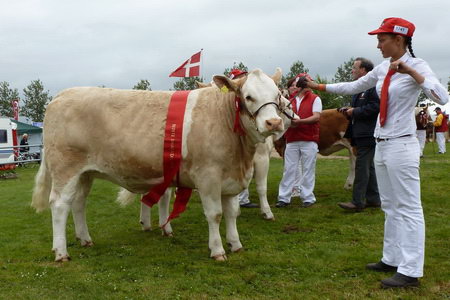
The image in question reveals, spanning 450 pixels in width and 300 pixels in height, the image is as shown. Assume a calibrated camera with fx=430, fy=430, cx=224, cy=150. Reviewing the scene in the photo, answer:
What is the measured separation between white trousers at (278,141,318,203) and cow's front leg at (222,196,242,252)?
277 cm

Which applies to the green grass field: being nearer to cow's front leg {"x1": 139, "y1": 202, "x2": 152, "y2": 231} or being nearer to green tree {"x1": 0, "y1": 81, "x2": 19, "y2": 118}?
cow's front leg {"x1": 139, "y1": 202, "x2": 152, "y2": 231}

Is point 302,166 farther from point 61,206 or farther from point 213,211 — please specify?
point 61,206

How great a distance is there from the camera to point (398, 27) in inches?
156

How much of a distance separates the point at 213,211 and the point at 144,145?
1163mm

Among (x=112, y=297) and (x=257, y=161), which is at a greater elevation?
(x=257, y=161)

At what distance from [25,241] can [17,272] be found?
1.48 meters

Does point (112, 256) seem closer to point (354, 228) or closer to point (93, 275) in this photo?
point (93, 275)

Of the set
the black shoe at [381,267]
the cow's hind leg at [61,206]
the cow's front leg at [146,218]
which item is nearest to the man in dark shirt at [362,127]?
the black shoe at [381,267]

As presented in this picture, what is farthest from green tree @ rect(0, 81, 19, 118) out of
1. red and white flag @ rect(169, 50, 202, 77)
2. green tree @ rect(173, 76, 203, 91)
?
red and white flag @ rect(169, 50, 202, 77)

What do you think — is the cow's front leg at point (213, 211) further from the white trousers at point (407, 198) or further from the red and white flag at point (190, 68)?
the red and white flag at point (190, 68)

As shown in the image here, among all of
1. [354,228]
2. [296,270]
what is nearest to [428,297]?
[296,270]

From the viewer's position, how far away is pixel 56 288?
4477 mm

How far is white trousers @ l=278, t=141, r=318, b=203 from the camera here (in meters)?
8.05

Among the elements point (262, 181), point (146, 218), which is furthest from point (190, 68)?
point (146, 218)
